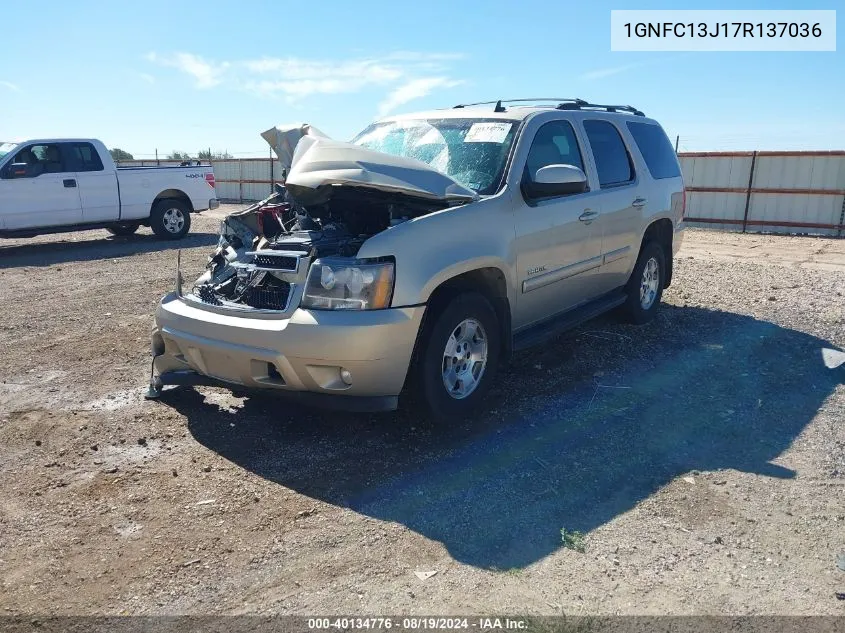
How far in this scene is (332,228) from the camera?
450 centimetres

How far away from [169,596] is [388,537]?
3.17 feet

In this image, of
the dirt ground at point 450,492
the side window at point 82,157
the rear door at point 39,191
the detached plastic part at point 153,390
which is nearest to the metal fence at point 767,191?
the dirt ground at point 450,492

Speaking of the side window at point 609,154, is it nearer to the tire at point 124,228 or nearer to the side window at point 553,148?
the side window at point 553,148

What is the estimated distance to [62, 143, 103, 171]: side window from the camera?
1252cm

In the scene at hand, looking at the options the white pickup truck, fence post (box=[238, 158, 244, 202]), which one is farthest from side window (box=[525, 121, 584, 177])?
fence post (box=[238, 158, 244, 202])

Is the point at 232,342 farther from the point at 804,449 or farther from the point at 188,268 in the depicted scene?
the point at 188,268

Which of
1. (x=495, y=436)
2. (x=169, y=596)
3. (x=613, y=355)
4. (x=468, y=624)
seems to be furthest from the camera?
(x=613, y=355)

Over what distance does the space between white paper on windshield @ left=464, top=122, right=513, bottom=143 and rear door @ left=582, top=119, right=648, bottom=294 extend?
98cm

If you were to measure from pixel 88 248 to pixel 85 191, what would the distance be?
3.77 ft

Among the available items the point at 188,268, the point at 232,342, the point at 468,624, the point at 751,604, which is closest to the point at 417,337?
the point at 232,342

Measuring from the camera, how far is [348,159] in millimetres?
4258

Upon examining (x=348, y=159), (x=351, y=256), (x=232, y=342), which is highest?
(x=348, y=159)

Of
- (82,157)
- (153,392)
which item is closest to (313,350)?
(153,392)

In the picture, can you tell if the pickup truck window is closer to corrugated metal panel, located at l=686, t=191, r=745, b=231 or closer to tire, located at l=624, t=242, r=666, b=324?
tire, located at l=624, t=242, r=666, b=324
